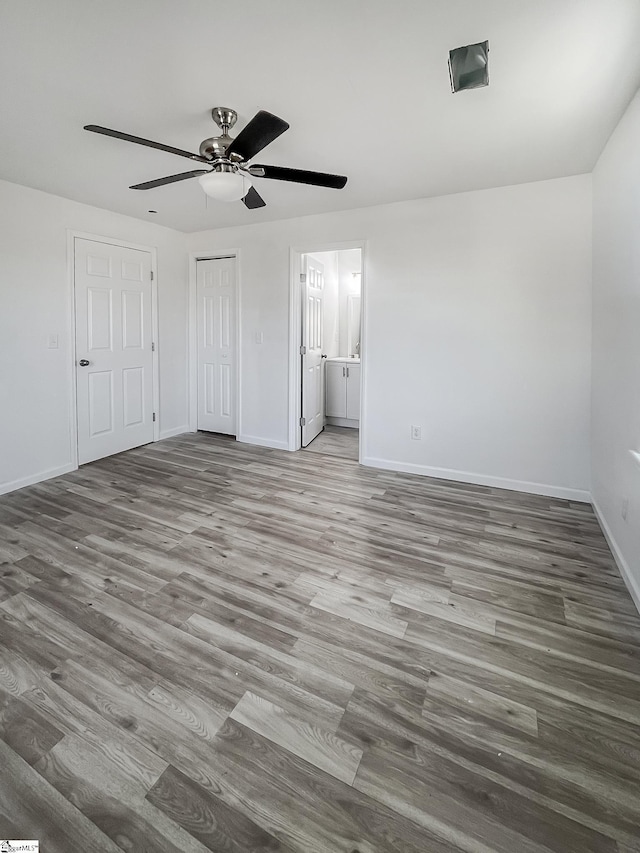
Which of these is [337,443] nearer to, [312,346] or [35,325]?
[312,346]

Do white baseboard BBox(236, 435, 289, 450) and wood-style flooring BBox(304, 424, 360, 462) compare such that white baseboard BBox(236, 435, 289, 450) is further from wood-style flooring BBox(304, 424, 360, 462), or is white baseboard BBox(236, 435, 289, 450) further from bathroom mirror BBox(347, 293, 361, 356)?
bathroom mirror BBox(347, 293, 361, 356)

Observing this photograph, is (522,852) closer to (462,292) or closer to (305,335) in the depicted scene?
(462,292)

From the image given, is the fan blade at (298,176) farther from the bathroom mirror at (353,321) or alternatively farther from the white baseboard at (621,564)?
the bathroom mirror at (353,321)

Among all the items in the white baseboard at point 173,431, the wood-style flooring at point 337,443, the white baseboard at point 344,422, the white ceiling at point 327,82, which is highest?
the white ceiling at point 327,82

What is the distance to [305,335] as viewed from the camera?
456 centimetres

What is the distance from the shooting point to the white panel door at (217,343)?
4906mm

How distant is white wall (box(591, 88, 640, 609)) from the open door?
104 inches

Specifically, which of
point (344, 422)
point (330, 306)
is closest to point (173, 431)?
point (344, 422)

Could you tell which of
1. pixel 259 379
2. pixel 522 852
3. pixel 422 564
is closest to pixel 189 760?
pixel 522 852

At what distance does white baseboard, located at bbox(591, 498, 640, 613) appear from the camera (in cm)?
203

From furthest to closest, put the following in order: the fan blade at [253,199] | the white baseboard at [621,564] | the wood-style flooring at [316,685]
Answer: the fan blade at [253,199], the white baseboard at [621,564], the wood-style flooring at [316,685]

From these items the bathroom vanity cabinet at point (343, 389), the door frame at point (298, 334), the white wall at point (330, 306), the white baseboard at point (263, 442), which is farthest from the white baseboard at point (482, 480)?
the white wall at point (330, 306)

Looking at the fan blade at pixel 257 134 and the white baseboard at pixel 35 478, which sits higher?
the fan blade at pixel 257 134

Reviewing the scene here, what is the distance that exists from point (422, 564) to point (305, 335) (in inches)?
115
